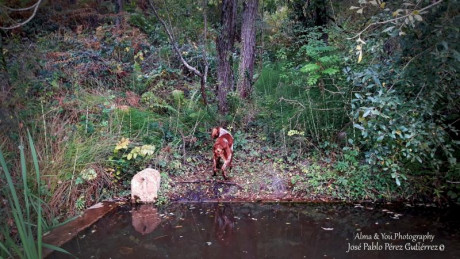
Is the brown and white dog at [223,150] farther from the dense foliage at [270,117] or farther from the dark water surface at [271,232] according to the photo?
the dark water surface at [271,232]

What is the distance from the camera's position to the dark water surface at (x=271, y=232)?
→ 337 cm

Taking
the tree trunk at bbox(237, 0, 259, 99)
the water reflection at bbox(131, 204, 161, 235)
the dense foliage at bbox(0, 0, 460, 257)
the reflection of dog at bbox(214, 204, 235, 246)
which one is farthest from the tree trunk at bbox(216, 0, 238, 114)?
the water reflection at bbox(131, 204, 161, 235)

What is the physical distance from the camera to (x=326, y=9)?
7.68m

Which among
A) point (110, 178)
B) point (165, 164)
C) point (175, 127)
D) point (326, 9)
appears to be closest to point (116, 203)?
point (110, 178)

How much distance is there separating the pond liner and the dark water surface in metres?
0.09

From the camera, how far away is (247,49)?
6.82 meters

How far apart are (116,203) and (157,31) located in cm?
648

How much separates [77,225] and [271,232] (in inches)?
83.5

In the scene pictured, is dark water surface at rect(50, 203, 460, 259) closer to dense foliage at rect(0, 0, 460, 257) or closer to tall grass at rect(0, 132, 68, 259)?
dense foliage at rect(0, 0, 460, 257)

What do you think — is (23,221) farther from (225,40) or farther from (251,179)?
(225,40)

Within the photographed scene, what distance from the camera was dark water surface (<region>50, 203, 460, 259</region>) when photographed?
3.37 m

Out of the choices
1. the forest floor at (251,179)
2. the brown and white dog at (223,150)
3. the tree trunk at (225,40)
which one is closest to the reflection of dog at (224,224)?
the forest floor at (251,179)

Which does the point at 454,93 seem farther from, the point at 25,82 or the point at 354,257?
the point at 25,82

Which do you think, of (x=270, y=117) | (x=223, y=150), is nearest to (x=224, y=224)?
(x=223, y=150)
